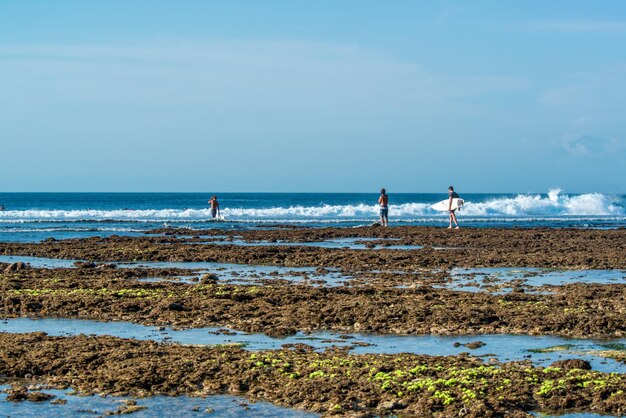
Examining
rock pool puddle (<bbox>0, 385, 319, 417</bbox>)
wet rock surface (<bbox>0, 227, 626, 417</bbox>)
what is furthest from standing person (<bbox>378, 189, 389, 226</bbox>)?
rock pool puddle (<bbox>0, 385, 319, 417</bbox>)

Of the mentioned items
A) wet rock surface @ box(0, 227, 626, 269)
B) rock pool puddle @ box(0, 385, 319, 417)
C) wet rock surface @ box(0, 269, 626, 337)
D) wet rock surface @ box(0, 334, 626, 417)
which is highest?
wet rock surface @ box(0, 227, 626, 269)

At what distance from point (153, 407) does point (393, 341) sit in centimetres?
440

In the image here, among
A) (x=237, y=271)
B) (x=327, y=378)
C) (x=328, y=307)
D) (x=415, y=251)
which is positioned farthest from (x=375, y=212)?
(x=327, y=378)

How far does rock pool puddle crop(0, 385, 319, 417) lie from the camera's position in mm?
8742

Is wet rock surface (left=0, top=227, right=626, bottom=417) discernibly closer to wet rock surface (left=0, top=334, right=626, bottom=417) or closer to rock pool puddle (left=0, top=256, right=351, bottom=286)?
wet rock surface (left=0, top=334, right=626, bottom=417)

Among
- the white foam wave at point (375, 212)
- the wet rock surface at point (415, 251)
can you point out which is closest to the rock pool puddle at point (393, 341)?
the wet rock surface at point (415, 251)

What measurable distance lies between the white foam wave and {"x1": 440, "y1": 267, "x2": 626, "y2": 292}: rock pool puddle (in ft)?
149

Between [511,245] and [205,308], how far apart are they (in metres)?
18.0

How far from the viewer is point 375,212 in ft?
257

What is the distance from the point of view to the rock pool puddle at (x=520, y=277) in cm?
1845

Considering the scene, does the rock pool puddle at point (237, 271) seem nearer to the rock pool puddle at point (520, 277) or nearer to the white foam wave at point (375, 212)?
the rock pool puddle at point (520, 277)

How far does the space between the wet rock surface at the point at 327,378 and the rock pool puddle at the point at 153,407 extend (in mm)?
221

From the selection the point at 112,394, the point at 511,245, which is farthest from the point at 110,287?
the point at 511,245

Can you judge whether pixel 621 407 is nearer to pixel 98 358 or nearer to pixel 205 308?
pixel 98 358
